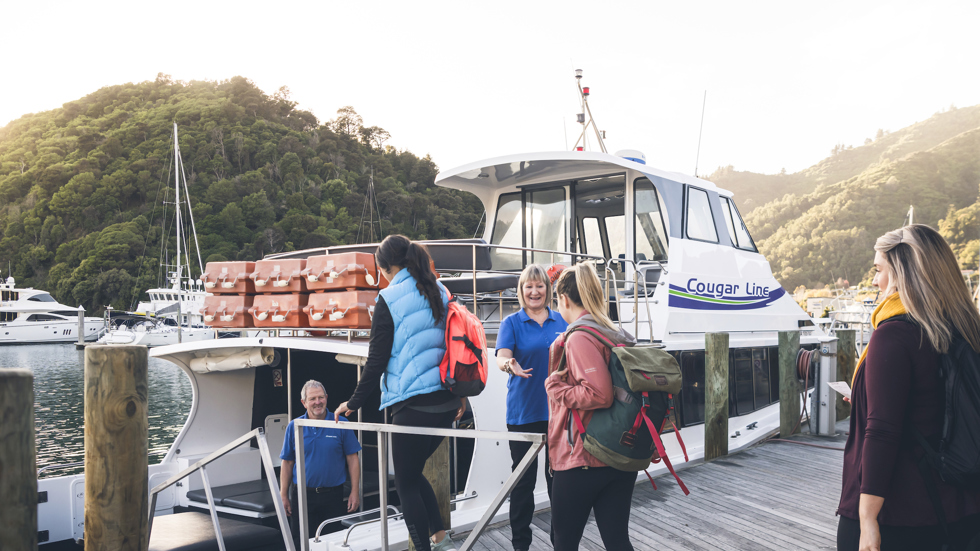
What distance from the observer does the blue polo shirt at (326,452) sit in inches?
190

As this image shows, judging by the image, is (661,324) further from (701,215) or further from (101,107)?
(101,107)

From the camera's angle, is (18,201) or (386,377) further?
(18,201)

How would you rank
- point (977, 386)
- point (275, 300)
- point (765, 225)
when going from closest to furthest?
point (977, 386)
point (275, 300)
point (765, 225)

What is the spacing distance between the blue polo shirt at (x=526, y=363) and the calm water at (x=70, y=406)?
9248 millimetres

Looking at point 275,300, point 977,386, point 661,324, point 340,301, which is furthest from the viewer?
point 661,324

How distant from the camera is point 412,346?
309cm

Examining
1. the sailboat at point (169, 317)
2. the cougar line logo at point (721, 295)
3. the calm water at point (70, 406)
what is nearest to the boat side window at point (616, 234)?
the cougar line logo at point (721, 295)

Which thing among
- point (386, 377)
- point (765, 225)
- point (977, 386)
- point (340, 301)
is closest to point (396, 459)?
point (386, 377)

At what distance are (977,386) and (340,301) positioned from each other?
3813mm

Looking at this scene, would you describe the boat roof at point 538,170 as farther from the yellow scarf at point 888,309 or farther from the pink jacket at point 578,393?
the yellow scarf at point 888,309

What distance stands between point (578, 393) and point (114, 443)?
2.31 meters

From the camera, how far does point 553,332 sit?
373 cm

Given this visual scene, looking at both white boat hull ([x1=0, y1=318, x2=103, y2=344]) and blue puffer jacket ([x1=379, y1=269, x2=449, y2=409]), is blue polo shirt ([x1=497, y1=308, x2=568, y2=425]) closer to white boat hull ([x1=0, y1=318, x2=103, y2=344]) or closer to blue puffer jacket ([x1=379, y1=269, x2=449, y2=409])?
blue puffer jacket ([x1=379, y1=269, x2=449, y2=409])

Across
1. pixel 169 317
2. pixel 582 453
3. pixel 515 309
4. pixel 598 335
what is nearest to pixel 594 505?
pixel 582 453
